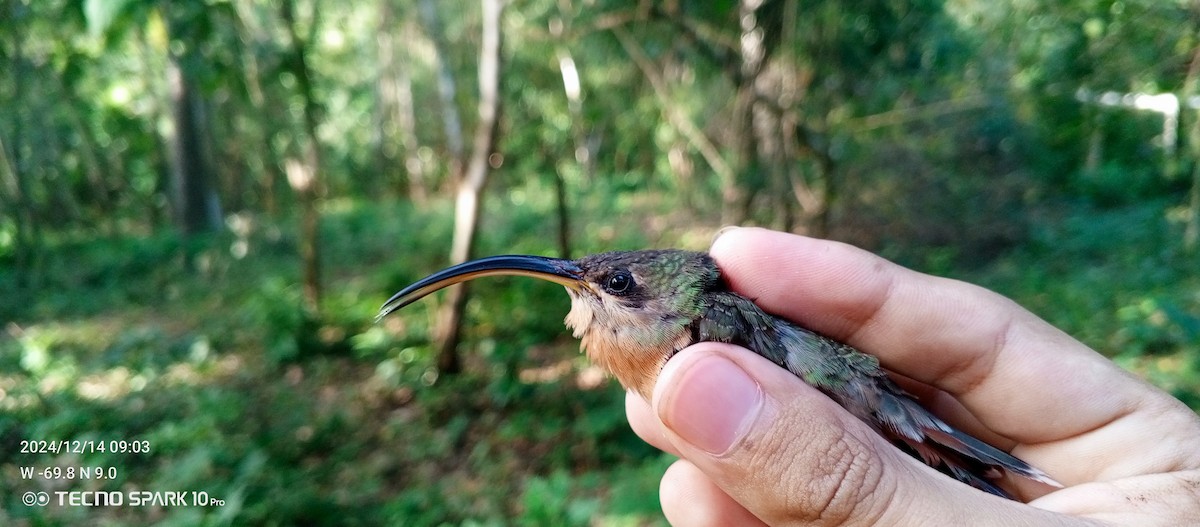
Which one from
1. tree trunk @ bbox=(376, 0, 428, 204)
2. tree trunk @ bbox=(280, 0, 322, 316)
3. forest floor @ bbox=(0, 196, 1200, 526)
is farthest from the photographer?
tree trunk @ bbox=(376, 0, 428, 204)

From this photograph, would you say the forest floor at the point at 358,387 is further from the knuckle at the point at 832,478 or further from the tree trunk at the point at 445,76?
the tree trunk at the point at 445,76

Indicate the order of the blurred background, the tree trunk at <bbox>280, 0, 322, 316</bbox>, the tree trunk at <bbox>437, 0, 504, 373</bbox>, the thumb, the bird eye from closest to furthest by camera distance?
1. the thumb
2. the bird eye
3. the blurred background
4. the tree trunk at <bbox>437, 0, 504, 373</bbox>
5. the tree trunk at <bbox>280, 0, 322, 316</bbox>

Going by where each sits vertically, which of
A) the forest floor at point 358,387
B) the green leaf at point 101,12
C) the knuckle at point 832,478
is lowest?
the forest floor at point 358,387

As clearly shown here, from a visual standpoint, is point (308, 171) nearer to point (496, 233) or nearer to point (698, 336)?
point (496, 233)

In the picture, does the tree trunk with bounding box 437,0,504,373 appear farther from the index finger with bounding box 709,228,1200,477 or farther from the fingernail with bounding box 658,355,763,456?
the fingernail with bounding box 658,355,763,456

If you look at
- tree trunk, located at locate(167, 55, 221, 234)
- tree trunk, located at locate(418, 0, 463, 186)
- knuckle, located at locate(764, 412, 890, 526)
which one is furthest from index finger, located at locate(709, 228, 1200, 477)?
tree trunk, located at locate(418, 0, 463, 186)

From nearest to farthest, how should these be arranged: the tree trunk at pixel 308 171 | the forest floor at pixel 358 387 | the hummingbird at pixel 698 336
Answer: the hummingbird at pixel 698 336 → the forest floor at pixel 358 387 → the tree trunk at pixel 308 171

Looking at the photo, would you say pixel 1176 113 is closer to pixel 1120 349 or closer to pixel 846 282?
pixel 1120 349

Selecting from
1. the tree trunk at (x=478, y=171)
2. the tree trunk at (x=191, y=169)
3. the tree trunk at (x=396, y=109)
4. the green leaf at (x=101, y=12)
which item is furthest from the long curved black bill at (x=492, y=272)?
the tree trunk at (x=396, y=109)
